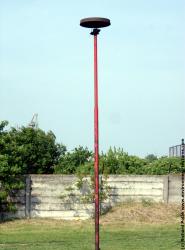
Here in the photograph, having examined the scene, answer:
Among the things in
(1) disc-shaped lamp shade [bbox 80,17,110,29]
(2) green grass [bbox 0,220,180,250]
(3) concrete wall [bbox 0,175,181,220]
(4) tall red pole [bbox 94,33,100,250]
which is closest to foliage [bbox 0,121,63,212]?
(3) concrete wall [bbox 0,175,181,220]

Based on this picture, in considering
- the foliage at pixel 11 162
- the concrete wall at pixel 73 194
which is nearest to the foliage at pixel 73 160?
the foliage at pixel 11 162

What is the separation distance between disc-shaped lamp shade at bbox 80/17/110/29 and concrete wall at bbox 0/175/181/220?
10176mm

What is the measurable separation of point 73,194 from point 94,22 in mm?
10688

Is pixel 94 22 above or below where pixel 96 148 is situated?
above

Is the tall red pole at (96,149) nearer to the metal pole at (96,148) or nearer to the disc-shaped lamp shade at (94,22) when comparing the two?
the metal pole at (96,148)

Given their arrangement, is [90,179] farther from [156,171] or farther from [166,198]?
Result: [156,171]

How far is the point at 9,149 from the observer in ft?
66.0

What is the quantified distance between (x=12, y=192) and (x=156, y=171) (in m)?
7.18

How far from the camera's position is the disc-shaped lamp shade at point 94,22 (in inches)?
421

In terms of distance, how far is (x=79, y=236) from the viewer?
16266mm

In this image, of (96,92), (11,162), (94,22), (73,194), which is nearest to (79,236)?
(73,194)

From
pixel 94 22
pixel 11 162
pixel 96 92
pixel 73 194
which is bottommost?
pixel 73 194

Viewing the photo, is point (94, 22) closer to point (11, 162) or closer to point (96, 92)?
point (96, 92)

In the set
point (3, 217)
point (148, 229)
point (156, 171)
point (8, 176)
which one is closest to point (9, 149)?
point (8, 176)
